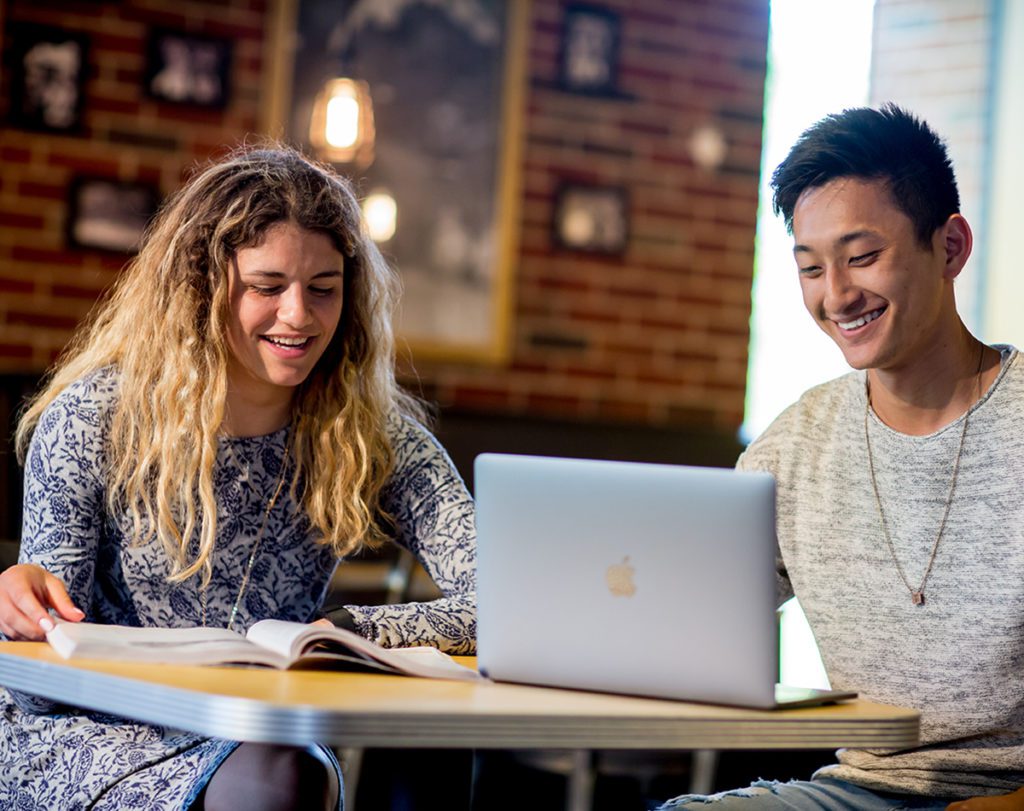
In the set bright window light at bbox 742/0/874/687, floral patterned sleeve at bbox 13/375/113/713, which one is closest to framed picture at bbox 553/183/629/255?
bright window light at bbox 742/0/874/687

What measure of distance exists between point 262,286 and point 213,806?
74cm

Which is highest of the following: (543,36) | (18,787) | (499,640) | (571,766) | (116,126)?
(543,36)

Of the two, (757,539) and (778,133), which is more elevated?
(778,133)

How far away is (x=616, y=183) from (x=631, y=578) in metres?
3.49

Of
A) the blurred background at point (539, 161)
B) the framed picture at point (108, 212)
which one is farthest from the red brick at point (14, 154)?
the framed picture at point (108, 212)

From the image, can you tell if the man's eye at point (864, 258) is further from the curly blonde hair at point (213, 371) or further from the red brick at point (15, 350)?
the red brick at point (15, 350)

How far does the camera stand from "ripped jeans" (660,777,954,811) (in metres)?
1.63

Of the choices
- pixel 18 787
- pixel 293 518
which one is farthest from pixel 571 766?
pixel 18 787

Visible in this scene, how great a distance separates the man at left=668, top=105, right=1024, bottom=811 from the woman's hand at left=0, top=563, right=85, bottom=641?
780 mm

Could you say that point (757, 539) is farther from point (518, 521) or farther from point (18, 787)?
point (18, 787)

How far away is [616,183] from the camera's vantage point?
4.67 metres

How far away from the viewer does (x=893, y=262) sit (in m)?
1.78

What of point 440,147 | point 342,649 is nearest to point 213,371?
point 342,649

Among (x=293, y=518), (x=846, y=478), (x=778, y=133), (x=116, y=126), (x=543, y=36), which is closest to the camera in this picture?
(x=846, y=478)
